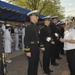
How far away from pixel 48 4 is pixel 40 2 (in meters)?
1.98

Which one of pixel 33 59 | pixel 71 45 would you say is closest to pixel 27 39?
pixel 33 59

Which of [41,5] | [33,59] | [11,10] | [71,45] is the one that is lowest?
[33,59]

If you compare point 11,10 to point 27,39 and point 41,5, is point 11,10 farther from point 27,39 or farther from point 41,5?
point 41,5

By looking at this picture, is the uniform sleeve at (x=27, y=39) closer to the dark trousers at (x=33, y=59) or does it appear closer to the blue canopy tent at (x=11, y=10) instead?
the dark trousers at (x=33, y=59)

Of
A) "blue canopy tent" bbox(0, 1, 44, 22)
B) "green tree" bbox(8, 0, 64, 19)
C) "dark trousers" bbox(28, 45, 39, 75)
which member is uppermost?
"green tree" bbox(8, 0, 64, 19)

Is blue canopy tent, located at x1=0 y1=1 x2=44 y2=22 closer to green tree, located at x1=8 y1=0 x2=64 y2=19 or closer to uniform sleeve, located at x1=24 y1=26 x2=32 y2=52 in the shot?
uniform sleeve, located at x1=24 y1=26 x2=32 y2=52

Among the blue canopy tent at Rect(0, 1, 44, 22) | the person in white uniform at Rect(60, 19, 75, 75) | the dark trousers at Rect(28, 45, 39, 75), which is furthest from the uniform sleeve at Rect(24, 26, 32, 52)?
the blue canopy tent at Rect(0, 1, 44, 22)

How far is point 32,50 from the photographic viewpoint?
573 cm

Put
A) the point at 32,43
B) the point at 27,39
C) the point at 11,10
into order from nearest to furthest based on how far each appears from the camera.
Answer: the point at 27,39, the point at 32,43, the point at 11,10

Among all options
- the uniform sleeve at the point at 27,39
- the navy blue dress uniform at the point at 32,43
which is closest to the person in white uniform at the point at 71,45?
the navy blue dress uniform at the point at 32,43

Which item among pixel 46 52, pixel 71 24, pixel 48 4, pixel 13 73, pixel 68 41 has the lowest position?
pixel 13 73

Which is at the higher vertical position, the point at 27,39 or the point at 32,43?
the point at 27,39

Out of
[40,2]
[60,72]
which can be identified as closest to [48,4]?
[40,2]

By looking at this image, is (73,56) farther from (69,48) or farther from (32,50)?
(32,50)
